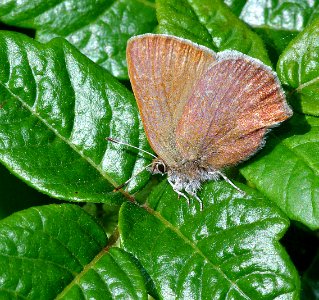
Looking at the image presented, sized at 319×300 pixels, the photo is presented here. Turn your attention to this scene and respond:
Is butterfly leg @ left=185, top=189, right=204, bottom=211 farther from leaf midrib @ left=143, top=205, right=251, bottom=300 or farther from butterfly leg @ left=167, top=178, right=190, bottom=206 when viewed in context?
leaf midrib @ left=143, top=205, right=251, bottom=300

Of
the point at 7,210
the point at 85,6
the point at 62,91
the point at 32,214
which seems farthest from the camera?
the point at 85,6

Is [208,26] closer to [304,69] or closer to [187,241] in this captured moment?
[304,69]

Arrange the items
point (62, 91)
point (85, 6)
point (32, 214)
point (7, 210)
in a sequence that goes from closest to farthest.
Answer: point (32, 214)
point (62, 91)
point (7, 210)
point (85, 6)

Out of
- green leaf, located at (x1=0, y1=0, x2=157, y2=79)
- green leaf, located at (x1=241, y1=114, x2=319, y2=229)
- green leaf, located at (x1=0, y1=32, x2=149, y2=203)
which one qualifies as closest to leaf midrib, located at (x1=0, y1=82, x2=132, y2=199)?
green leaf, located at (x1=0, y1=32, x2=149, y2=203)

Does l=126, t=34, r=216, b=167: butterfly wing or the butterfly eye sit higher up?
l=126, t=34, r=216, b=167: butterfly wing

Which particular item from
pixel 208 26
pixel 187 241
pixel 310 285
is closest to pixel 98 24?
pixel 208 26

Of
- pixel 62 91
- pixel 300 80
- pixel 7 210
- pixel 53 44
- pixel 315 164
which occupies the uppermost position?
pixel 53 44

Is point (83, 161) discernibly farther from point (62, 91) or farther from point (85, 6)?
point (85, 6)

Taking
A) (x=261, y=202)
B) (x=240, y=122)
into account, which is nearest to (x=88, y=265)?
(x=261, y=202)
